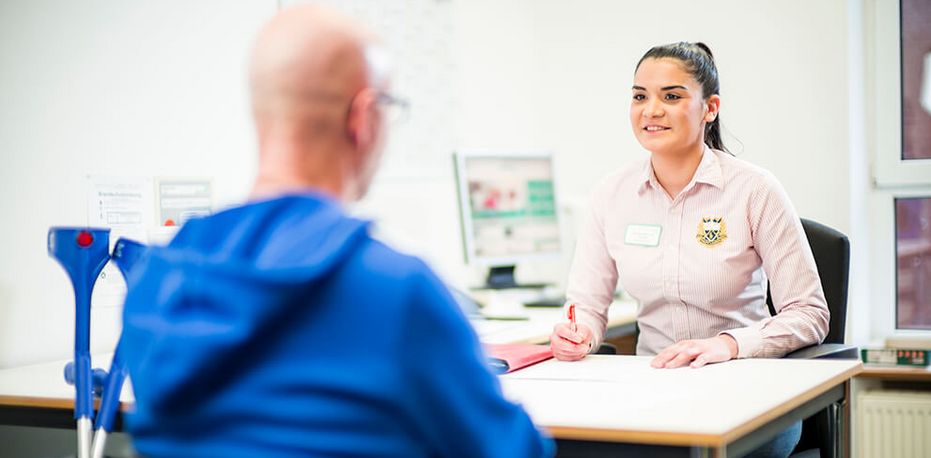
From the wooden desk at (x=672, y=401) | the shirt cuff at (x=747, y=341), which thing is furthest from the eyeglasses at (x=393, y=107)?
the shirt cuff at (x=747, y=341)

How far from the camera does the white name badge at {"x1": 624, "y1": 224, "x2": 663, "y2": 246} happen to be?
2.43 m

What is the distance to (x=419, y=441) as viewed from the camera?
2.99 ft

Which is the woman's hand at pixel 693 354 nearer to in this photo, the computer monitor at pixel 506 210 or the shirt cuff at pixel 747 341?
the shirt cuff at pixel 747 341

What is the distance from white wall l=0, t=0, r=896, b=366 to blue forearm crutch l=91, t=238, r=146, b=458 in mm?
573

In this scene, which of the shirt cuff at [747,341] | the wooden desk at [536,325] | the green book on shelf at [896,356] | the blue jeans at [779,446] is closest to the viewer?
the blue jeans at [779,446]

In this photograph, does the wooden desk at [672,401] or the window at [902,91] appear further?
the window at [902,91]

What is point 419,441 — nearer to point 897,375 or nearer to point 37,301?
point 37,301

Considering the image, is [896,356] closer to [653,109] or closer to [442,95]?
[653,109]

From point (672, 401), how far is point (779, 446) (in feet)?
1.71

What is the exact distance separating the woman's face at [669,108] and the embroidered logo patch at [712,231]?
0.64ft

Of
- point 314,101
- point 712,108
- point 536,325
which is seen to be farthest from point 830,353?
point 314,101

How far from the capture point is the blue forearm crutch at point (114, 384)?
5.89 feet

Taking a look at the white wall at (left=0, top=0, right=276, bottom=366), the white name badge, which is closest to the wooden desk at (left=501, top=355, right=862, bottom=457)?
the white name badge

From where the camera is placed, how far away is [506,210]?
353 centimetres
